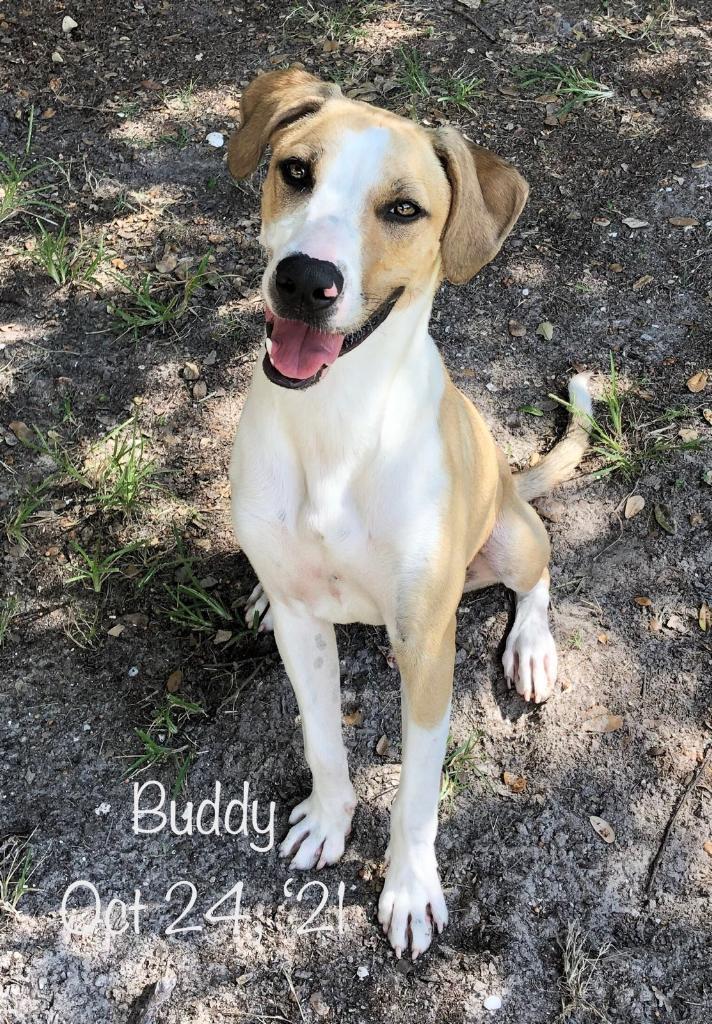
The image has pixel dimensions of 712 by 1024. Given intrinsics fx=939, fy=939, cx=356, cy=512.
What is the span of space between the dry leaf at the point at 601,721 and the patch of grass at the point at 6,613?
2.59 metres

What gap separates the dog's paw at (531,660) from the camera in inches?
159

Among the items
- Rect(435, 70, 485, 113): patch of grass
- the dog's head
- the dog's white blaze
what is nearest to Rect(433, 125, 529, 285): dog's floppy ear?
the dog's head

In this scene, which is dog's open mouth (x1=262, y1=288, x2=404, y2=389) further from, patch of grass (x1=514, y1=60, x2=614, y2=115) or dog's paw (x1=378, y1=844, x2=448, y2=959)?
patch of grass (x1=514, y1=60, x2=614, y2=115)

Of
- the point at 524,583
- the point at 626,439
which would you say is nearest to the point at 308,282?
the point at 524,583

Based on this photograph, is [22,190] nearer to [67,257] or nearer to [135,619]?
[67,257]

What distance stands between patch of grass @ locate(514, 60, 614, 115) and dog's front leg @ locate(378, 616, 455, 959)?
430 cm

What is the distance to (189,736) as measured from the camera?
3.99 meters

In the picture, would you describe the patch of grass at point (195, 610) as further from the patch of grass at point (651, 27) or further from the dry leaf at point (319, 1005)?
the patch of grass at point (651, 27)

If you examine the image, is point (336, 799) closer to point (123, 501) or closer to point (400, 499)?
point (400, 499)

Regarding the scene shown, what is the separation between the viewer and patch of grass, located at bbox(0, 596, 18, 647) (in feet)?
13.8

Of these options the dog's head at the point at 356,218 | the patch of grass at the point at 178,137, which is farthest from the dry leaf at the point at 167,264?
the dog's head at the point at 356,218

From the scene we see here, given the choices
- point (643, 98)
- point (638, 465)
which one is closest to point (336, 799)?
point (638, 465)

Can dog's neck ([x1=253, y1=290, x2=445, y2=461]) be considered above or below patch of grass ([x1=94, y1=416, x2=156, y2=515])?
above

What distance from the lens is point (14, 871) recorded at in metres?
3.67
